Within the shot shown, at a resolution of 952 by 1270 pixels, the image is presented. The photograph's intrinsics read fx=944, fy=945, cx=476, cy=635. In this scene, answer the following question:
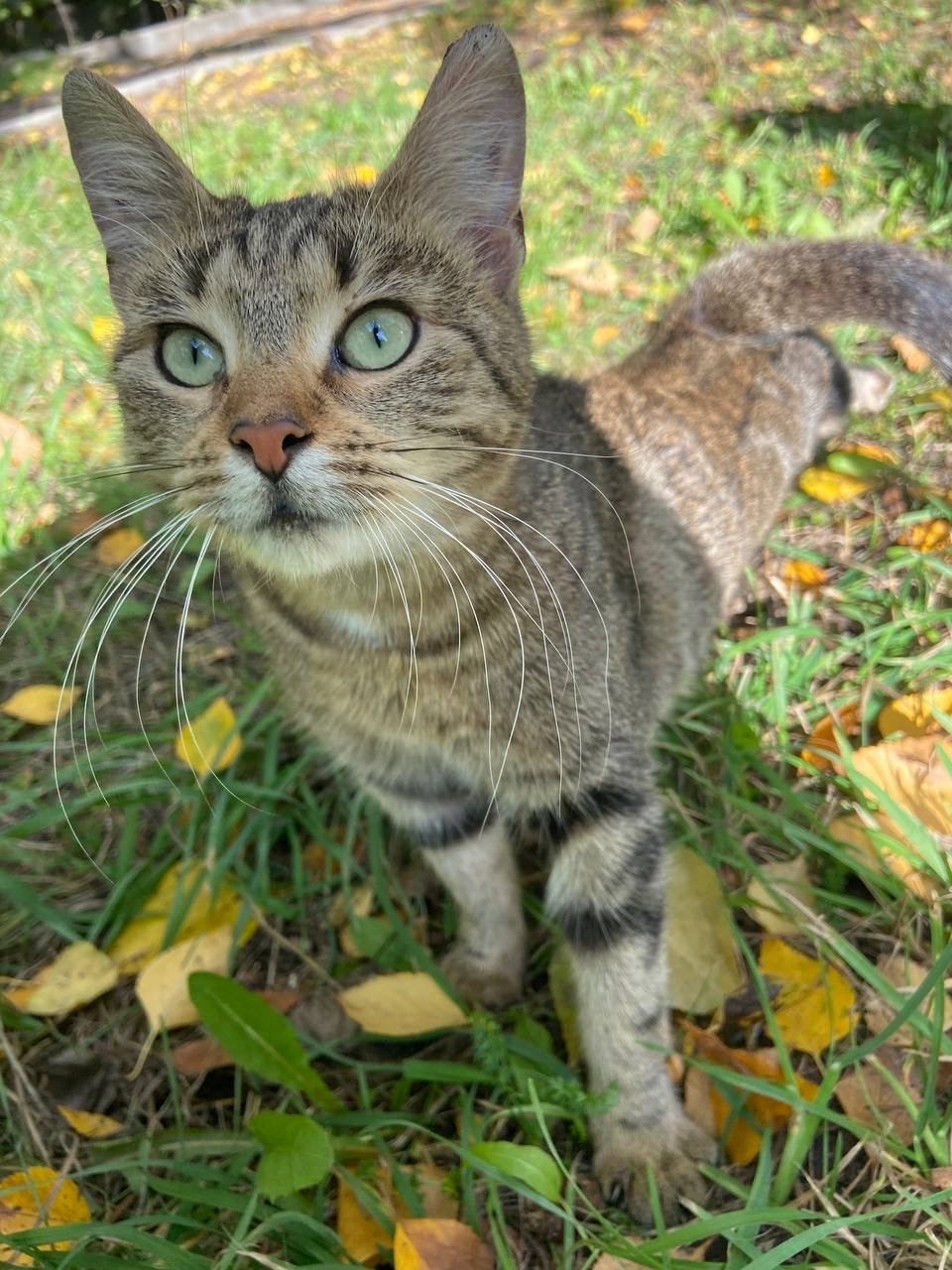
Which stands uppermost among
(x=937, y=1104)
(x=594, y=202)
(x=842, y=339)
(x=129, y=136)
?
(x=129, y=136)

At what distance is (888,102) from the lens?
369 centimetres

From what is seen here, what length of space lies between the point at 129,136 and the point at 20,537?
1.68 meters

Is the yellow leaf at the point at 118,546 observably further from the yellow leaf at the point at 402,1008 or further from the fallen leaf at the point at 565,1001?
the fallen leaf at the point at 565,1001

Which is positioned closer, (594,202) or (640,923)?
(640,923)

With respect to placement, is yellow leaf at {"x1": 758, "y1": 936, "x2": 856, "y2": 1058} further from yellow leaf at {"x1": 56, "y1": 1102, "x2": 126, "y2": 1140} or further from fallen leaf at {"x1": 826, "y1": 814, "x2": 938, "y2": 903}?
yellow leaf at {"x1": 56, "y1": 1102, "x2": 126, "y2": 1140}

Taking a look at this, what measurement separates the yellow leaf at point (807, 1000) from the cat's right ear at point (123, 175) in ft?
5.64

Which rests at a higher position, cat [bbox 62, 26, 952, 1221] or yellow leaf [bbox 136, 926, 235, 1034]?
cat [bbox 62, 26, 952, 1221]

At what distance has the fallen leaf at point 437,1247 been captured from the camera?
4.63 feet

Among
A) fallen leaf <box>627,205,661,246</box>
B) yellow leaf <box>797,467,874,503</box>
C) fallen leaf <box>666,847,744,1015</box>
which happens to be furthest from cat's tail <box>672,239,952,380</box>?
fallen leaf <box>666,847,744,1015</box>

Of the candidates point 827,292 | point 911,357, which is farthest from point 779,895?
point 911,357

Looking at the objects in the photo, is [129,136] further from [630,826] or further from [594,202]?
[594,202]

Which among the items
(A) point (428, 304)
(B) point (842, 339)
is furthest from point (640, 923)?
(B) point (842, 339)

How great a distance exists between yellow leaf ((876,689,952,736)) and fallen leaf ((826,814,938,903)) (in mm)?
225

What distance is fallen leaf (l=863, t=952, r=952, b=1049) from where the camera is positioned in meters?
1.66
